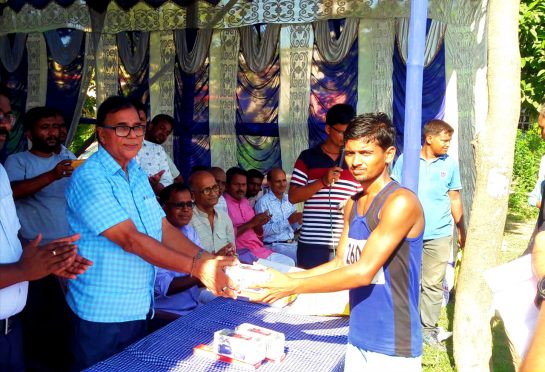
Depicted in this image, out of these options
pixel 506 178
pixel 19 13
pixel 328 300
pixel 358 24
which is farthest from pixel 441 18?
pixel 19 13

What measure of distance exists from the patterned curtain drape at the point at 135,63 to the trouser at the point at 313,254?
4964 millimetres

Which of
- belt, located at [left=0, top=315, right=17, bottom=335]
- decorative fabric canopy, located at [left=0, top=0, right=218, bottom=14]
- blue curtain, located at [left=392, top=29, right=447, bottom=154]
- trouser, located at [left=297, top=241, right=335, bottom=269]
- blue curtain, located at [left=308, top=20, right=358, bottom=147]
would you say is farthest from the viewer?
decorative fabric canopy, located at [left=0, top=0, right=218, bottom=14]

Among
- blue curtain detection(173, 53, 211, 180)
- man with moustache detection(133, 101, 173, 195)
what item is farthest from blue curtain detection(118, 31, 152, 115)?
man with moustache detection(133, 101, 173, 195)

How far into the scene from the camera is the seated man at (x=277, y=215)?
5.39 meters

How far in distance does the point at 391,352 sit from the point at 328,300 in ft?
2.94

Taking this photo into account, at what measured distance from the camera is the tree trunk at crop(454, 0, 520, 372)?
10.6 feet

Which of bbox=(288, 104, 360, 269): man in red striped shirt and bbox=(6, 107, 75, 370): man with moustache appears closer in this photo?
bbox=(288, 104, 360, 269): man in red striped shirt

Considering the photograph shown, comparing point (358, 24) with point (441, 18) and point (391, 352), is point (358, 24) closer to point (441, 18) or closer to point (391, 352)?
point (441, 18)

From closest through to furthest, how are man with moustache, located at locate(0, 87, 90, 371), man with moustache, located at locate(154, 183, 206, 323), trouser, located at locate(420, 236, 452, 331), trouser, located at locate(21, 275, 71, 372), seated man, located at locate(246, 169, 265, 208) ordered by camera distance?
man with moustache, located at locate(0, 87, 90, 371)
man with moustache, located at locate(154, 183, 206, 323)
trouser, located at locate(21, 275, 71, 372)
trouser, located at locate(420, 236, 452, 331)
seated man, located at locate(246, 169, 265, 208)

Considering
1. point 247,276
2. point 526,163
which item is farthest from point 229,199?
point 526,163

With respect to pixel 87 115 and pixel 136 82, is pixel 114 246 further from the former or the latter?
pixel 87 115

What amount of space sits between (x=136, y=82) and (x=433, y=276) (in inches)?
210

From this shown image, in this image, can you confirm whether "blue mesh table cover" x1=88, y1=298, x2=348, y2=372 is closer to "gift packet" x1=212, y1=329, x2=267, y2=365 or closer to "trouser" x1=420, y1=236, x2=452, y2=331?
"gift packet" x1=212, y1=329, x2=267, y2=365

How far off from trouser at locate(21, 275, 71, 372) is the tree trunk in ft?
8.65
